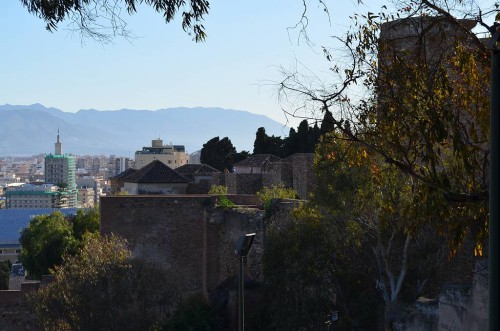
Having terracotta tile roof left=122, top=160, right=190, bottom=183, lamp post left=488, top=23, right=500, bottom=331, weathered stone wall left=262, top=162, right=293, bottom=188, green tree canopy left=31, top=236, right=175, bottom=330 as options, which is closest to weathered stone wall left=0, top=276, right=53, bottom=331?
green tree canopy left=31, top=236, right=175, bottom=330

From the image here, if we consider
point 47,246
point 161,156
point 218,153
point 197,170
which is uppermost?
point 161,156

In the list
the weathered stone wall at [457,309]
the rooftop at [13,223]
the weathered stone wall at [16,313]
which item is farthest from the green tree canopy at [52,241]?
the rooftop at [13,223]

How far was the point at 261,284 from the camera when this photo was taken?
2261 cm

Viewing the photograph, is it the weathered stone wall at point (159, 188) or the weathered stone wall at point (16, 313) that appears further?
the weathered stone wall at point (159, 188)

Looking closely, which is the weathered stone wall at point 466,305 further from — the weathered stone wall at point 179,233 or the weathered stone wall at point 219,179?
the weathered stone wall at point 219,179

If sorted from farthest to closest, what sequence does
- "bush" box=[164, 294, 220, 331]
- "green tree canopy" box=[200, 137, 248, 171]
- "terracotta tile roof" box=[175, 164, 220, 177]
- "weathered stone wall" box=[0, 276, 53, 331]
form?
"green tree canopy" box=[200, 137, 248, 171] → "terracotta tile roof" box=[175, 164, 220, 177] → "weathered stone wall" box=[0, 276, 53, 331] → "bush" box=[164, 294, 220, 331]

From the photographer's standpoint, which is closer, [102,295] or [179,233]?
[102,295]

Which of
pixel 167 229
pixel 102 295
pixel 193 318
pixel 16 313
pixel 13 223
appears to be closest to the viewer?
pixel 102 295

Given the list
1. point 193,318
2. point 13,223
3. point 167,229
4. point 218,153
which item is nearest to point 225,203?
point 167,229

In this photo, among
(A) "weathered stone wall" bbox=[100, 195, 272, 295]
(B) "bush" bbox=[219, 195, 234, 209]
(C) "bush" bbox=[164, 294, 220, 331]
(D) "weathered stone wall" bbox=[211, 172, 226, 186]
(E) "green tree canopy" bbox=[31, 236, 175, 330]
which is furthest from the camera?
(D) "weathered stone wall" bbox=[211, 172, 226, 186]

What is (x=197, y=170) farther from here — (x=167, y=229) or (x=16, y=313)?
(x=167, y=229)

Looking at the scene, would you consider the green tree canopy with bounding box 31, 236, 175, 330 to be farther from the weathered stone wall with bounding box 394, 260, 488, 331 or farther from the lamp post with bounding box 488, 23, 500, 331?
the lamp post with bounding box 488, 23, 500, 331

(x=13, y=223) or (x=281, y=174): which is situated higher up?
(x=281, y=174)

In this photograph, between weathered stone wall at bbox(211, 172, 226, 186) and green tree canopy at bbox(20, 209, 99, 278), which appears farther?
weathered stone wall at bbox(211, 172, 226, 186)
